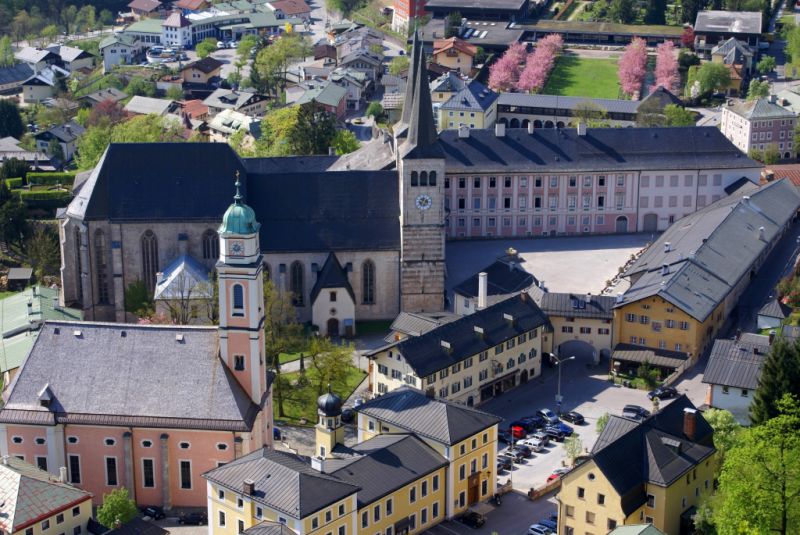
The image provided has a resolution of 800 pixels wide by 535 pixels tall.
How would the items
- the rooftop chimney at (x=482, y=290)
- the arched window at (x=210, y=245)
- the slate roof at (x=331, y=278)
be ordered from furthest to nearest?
the arched window at (x=210, y=245), the slate roof at (x=331, y=278), the rooftop chimney at (x=482, y=290)

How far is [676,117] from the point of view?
178625 mm

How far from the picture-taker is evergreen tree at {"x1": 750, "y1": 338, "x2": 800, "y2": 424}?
97750 mm

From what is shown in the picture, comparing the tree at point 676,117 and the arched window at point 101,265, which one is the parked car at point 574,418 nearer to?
the arched window at point 101,265

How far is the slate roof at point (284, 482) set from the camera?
278 ft

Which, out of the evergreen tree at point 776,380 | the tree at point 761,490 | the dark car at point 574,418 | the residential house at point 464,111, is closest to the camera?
the tree at point 761,490

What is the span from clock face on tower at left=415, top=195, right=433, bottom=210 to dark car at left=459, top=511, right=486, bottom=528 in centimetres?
3802

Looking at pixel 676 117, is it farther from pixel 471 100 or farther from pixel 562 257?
pixel 562 257

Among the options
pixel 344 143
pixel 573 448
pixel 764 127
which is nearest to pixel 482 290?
pixel 573 448

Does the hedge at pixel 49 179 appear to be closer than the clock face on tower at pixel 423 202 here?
No

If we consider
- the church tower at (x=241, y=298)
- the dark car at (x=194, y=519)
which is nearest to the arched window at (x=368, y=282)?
the church tower at (x=241, y=298)

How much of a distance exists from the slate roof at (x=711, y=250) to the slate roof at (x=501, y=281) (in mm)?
9249

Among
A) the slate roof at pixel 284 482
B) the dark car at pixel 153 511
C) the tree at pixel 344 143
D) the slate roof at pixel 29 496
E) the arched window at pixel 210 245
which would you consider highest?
the tree at pixel 344 143

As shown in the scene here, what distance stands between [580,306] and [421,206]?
17.0 meters

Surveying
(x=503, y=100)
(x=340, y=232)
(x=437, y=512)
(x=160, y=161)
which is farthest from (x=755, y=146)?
(x=437, y=512)
